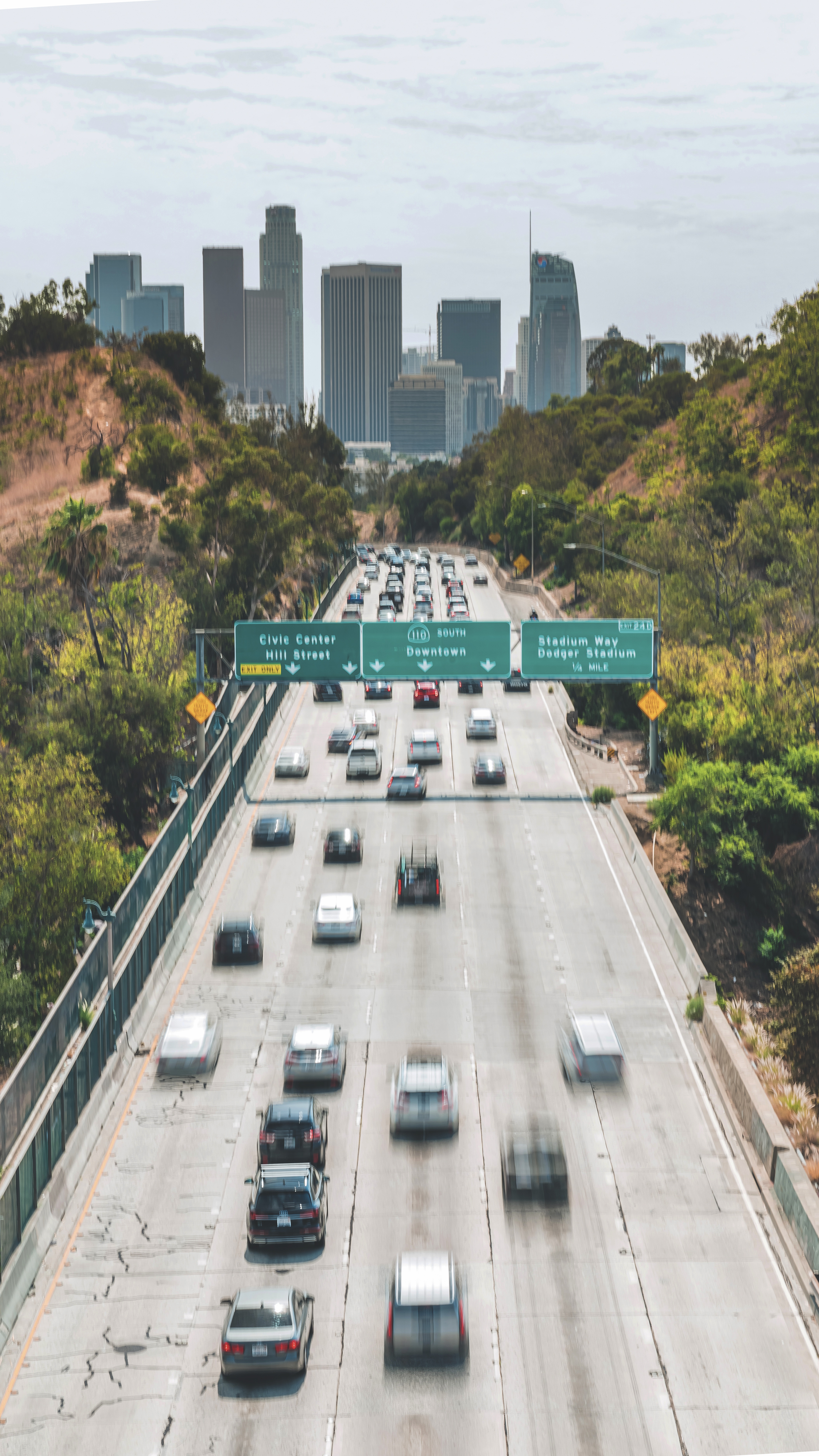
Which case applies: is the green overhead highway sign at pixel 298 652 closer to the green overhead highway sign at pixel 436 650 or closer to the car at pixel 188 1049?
the green overhead highway sign at pixel 436 650

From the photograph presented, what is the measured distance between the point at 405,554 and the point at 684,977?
11456 centimetres

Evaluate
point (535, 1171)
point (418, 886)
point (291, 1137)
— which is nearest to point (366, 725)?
point (418, 886)

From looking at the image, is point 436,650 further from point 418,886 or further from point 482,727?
point 418,886

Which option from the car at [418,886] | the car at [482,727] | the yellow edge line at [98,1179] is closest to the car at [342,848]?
the car at [418,886]

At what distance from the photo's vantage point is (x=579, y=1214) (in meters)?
26.4

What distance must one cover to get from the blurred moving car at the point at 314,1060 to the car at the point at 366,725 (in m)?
32.9

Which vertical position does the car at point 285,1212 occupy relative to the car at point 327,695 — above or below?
below

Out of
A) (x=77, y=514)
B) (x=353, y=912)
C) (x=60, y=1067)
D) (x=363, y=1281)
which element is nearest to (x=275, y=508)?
(x=77, y=514)

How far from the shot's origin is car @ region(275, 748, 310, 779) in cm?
5856

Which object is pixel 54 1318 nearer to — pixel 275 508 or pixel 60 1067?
pixel 60 1067

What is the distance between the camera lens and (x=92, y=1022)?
30.6 meters

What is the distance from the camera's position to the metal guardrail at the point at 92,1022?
25.0m

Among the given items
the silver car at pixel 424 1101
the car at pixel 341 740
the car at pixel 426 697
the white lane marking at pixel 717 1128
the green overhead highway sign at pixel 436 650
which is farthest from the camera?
the car at pixel 426 697

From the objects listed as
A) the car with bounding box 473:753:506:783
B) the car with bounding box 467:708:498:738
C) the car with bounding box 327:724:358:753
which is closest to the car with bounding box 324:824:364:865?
the car with bounding box 473:753:506:783
